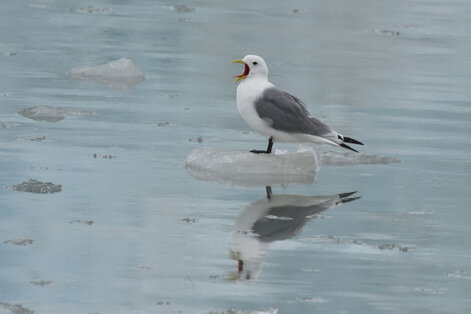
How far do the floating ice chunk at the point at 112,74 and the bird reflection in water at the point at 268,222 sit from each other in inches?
201

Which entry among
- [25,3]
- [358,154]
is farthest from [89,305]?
[25,3]

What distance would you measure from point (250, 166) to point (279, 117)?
1.44 feet

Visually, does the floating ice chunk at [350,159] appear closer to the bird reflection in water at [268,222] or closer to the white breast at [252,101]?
the white breast at [252,101]

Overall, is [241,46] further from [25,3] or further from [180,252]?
[180,252]

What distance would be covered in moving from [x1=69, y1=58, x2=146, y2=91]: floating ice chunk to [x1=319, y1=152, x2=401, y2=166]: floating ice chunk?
4112 millimetres

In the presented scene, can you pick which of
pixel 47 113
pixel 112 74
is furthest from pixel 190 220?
pixel 112 74

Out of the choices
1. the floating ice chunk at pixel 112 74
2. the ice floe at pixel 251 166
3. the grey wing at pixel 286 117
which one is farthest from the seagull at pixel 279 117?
the floating ice chunk at pixel 112 74

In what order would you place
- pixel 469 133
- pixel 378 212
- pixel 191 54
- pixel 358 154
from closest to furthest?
1. pixel 378 212
2. pixel 358 154
3. pixel 469 133
4. pixel 191 54

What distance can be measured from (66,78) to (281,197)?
5612 millimetres

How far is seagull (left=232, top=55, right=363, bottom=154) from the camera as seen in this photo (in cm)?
904

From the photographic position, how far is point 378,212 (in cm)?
786

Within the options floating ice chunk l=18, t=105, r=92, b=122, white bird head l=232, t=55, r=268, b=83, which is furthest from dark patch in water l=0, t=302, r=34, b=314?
floating ice chunk l=18, t=105, r=92, b=122

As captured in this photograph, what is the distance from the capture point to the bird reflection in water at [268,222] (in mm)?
6520

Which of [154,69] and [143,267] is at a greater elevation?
[143,267]
